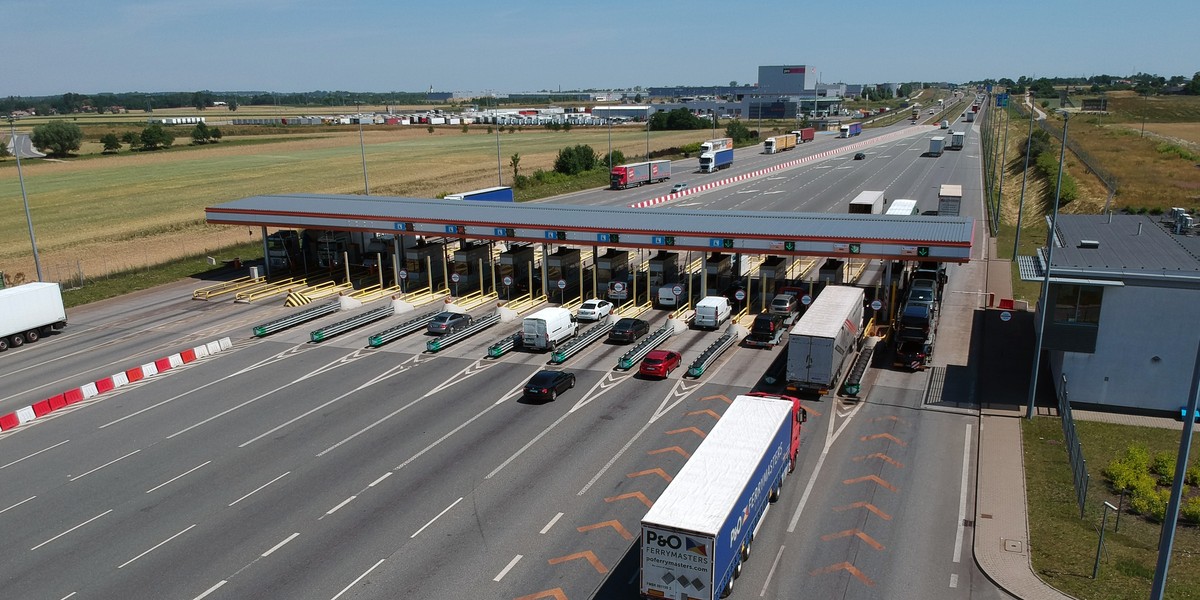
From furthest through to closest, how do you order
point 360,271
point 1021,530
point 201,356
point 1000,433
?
point 360,271, point 201,356, point 1000,433, point 1021,530

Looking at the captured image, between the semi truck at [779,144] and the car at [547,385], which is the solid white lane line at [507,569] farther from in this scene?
the semi truck at [779,144]

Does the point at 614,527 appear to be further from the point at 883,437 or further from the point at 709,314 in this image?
the point at 709,314

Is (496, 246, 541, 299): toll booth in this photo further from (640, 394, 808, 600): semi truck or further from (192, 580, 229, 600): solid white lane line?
(192, 580, 229, 600): solid white lane line

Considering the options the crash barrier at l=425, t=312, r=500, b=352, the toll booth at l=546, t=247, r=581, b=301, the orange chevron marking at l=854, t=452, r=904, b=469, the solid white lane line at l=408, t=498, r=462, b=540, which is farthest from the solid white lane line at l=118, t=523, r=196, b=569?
the toll booth at l=546, t=247, r=581, b=301

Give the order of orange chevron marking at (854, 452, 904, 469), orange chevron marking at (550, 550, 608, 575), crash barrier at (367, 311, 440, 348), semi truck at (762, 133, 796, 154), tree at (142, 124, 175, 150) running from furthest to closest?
tree at (142, 124, 175, 150) < semi truck at (762, 133, 796, 154) < crash barrier at (367, 311, 440, 348) < orange chevron marking at (854, 452, 904, 469) < orange chevron marking at (550, 550, 608, 575)

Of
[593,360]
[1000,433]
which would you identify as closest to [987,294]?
[1000,433]

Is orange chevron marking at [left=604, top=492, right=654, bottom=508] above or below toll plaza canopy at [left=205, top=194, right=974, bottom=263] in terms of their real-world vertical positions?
below

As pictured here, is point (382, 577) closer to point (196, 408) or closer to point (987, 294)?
point (196, 408)
